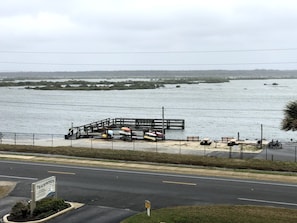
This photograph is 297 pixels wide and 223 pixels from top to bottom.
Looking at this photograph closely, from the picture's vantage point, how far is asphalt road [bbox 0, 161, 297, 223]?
65.1 feet

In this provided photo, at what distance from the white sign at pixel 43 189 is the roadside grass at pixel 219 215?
12.8 feet

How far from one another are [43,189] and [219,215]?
24.2 feet

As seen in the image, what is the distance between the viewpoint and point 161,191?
75.2ft

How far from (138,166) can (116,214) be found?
1184 cm

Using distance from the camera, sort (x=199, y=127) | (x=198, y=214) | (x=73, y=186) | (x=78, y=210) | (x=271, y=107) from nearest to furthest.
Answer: (x=198, y=214)
(x=78, y=210)
(x=73, y=186)
(x=199, y=127)
(x=271, y=107)

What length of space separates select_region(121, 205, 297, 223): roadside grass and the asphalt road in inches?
50.5

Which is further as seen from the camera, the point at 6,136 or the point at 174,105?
the point at 174,105

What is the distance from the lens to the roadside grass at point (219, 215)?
1686 cm

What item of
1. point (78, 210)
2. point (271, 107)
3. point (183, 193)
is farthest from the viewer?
point (271, 107)

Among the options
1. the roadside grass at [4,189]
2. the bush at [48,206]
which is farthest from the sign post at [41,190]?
the roadside grass at [4,189]

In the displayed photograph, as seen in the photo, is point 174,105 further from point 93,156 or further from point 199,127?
point 93,156

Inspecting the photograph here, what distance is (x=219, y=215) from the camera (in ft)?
57.5

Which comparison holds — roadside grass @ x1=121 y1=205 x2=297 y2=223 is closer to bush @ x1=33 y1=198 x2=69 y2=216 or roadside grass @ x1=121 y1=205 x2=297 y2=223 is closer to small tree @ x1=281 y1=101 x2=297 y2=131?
bush @ x1=33 y1=198 x2=69 y2=216

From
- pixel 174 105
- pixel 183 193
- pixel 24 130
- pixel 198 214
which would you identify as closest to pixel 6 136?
pixel 24 130
